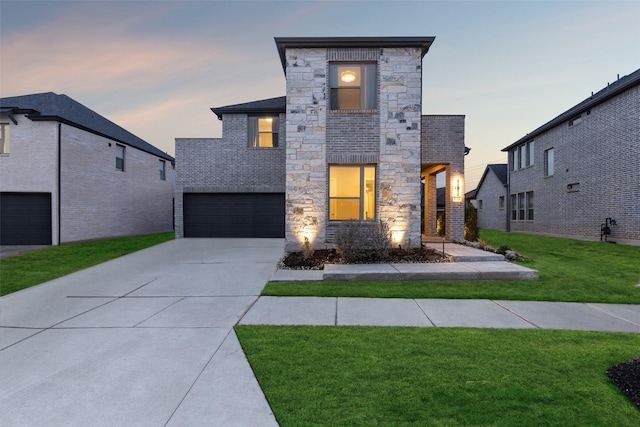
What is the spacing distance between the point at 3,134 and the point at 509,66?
97.4 feet

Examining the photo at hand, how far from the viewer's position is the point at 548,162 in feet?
65.5

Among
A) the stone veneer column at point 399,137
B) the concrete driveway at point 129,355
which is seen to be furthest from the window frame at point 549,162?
the concrete driveway at point 129,355

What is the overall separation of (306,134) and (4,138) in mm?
15576

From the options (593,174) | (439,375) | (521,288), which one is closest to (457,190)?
(521,288)

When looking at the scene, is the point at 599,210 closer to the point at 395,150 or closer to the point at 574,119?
the point at 574,119

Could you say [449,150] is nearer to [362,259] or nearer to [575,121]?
[362,259]

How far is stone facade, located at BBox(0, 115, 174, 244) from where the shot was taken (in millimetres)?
13977

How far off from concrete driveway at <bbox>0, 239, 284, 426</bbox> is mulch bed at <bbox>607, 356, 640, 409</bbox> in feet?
10.4

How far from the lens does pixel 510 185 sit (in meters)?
24.6

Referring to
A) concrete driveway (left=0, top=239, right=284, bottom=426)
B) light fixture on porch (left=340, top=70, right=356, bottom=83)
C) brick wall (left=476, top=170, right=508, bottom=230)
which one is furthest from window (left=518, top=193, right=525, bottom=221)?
concrete driveway (left=0, top=239, right=284, bottom=426)

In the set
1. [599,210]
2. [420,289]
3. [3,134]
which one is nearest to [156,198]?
[3,134]

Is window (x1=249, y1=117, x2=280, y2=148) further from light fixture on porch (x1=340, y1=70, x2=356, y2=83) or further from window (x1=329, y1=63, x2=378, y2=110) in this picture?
light fixture on porch (x1=340, y1=70, x2=356, y2=83)

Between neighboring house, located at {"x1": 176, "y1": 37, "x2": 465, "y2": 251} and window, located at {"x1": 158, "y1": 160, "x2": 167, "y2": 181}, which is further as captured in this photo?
window, located at {"x1": 158, "y1": 160, "x2": 167, "y2": 181}

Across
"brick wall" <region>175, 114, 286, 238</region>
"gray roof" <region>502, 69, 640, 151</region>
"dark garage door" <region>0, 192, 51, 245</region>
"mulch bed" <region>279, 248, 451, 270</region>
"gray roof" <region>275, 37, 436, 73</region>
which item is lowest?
"mulch bed" <region>279, 248, 451, 270</region>
